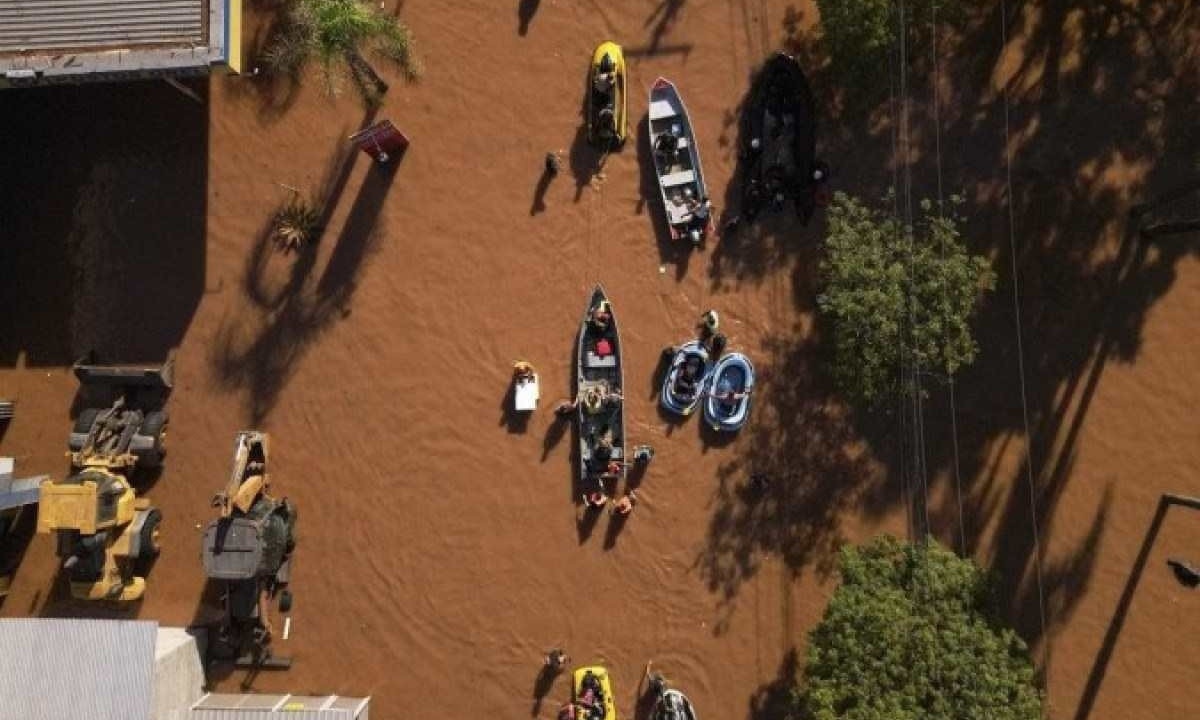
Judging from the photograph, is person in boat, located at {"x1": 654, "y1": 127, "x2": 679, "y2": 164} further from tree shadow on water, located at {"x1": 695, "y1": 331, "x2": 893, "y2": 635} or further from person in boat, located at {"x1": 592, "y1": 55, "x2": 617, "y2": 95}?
tree shadow on water, located at {"x1": 695, "y1": 331, "x2": 893, "y2": 635}

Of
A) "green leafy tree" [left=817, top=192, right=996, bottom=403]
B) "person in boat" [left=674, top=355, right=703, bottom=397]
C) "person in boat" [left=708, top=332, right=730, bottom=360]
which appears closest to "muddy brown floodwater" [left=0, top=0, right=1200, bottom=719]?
"person in boat" [left=708, top=332, right=730, bottom=360]

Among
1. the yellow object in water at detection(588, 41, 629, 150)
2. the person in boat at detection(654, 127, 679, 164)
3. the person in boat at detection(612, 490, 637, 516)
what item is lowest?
the person in boat at detection(612, 490, 637, 516)

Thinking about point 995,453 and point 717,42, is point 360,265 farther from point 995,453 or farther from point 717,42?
point 995,453

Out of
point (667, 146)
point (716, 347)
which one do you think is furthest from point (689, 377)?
point (667, 146)

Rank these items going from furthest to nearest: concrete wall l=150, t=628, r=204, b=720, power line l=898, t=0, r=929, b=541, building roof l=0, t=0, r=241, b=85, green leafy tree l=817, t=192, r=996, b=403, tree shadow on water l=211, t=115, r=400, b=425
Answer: tree shadow on water l=211, t=115, r=400, b=425, power line l=898, t=0, r=929, b=541, building roof l=0, t=0, r=241, b=85, concrete wall l=150, t=628, r=204, b=720, green leafy tree l=817, t=192, r=996, b=403

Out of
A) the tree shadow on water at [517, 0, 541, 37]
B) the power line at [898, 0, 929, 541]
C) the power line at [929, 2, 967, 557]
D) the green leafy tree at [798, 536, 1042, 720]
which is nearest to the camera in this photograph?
the green leafy tree at [798, 536, 1042, 720]
